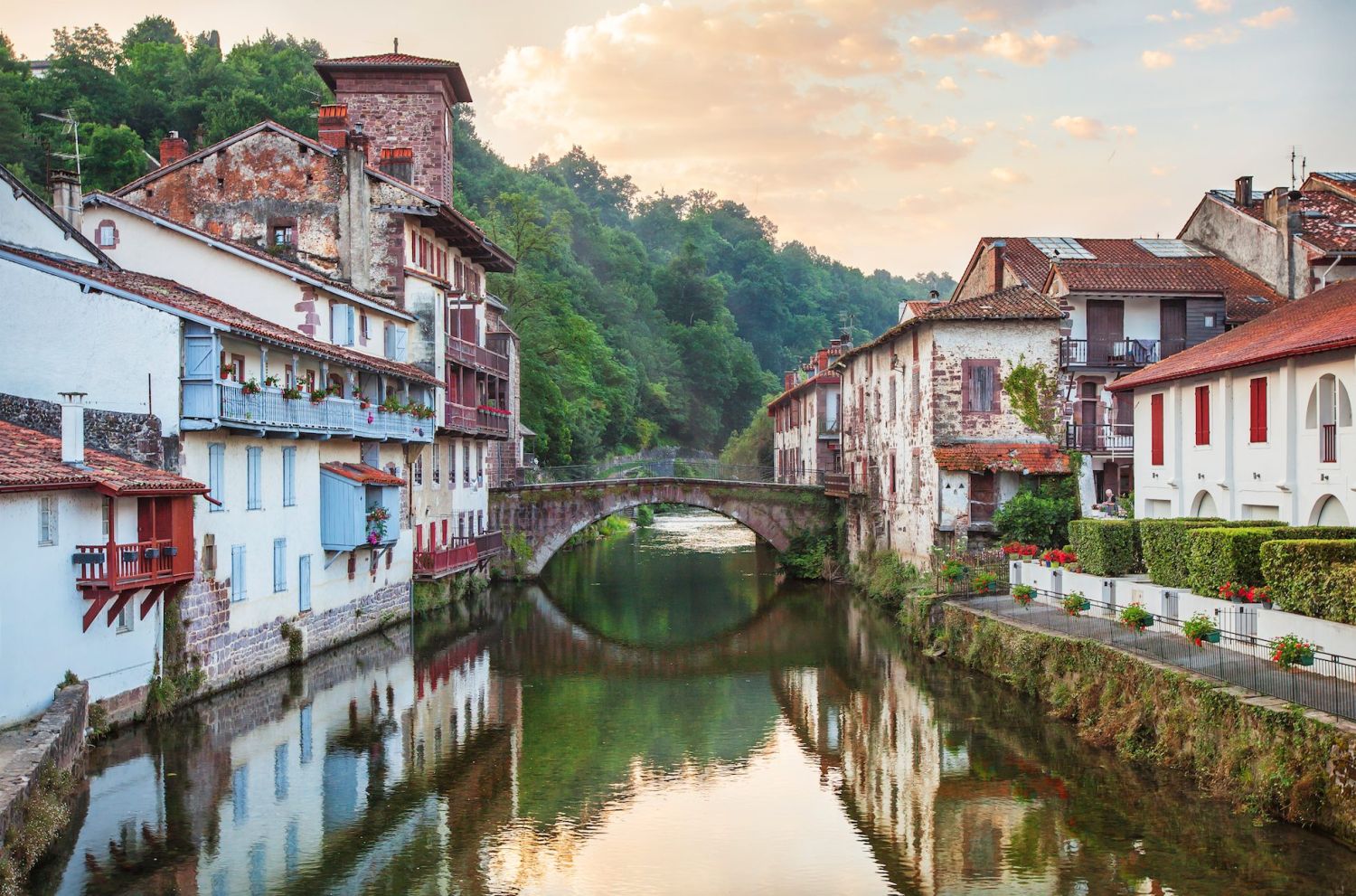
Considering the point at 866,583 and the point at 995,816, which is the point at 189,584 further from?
the point at 866,583

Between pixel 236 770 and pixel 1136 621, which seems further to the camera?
pixel 1136 621

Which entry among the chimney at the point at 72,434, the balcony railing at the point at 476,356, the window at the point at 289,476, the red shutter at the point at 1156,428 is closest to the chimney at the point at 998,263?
the red shutter at the point at 1156,428

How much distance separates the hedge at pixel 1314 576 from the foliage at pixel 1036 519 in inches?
721

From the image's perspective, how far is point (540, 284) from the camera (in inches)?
2995

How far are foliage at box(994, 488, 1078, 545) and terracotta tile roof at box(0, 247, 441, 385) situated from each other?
18600 mm

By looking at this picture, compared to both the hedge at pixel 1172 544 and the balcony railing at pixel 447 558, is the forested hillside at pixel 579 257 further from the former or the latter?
the hedge at pixel 1172 544

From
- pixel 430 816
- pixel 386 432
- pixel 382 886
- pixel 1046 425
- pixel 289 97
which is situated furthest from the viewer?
pixel 289 97

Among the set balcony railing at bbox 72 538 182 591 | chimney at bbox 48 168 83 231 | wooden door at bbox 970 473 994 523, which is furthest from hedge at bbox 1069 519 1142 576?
chimney at bbox 48 168 83 231

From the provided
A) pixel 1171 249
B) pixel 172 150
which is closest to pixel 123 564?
pixel 172 150

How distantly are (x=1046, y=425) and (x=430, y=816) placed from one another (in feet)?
87.9

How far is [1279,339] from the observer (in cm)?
2697

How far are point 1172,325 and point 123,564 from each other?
31.9 metres

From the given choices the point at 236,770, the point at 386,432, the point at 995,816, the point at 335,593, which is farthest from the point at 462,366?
the point at 995,816

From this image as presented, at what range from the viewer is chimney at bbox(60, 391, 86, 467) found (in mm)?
20766
